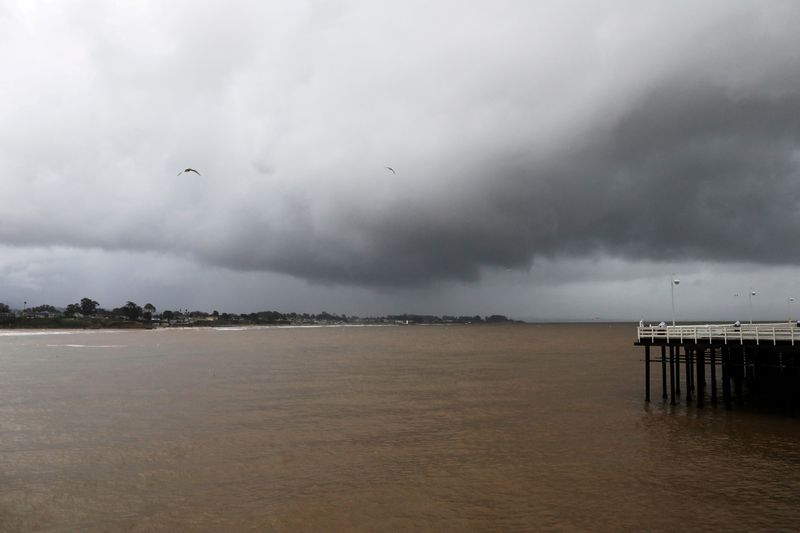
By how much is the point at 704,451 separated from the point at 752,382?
20.8m

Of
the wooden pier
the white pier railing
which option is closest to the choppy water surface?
the wooden pier

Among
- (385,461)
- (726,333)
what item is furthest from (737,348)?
(385,461)

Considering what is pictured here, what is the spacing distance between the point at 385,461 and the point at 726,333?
2070cm

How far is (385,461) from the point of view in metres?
20.6

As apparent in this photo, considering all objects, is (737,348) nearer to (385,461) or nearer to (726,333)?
(726,333)

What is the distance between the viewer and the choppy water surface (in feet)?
49.9

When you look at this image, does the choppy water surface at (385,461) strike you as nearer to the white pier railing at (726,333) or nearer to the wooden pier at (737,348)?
the wooden pier at (737,348)

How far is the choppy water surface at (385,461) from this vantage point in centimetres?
1520

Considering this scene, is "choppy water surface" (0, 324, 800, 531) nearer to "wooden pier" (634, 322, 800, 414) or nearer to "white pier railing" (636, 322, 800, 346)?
"wooden pier" (634, 322, 800, 414)

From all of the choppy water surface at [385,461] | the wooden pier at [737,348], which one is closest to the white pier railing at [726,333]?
the wooden pier at [737,348]

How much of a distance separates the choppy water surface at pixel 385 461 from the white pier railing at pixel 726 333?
13.3ft

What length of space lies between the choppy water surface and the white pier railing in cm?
407

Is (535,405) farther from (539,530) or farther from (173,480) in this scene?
(173,480)

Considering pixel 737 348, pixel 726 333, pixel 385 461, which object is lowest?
pixel 385 461
